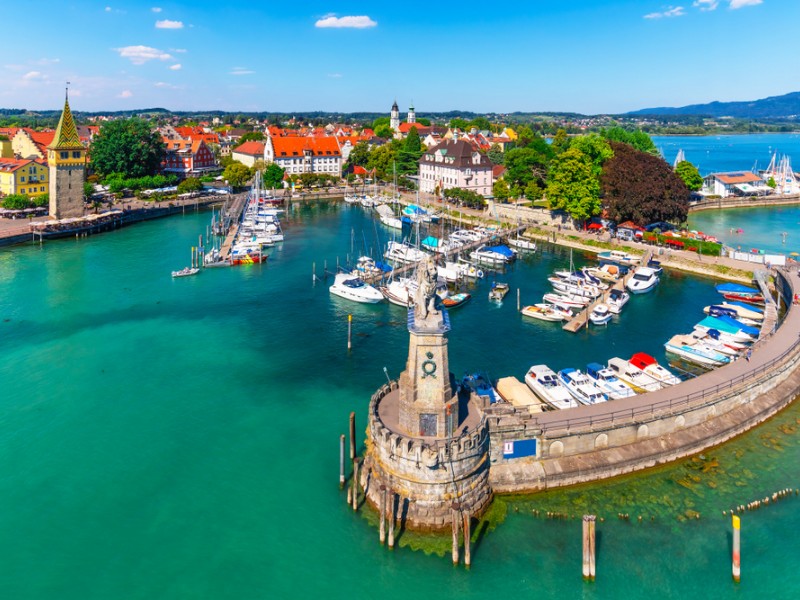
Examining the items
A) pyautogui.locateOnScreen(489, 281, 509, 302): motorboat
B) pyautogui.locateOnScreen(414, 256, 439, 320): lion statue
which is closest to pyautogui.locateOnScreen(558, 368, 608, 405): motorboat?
pyautogui.locateOnScreen(414, 256, 439, 320): lion statue

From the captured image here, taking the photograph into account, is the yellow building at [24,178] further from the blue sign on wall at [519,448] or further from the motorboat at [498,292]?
the blue sign on wall at [519,448]

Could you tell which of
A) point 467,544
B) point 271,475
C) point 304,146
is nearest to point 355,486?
point 271,475

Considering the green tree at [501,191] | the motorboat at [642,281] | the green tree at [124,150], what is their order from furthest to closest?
the green tree at [124,150] → the green tree at [501,191] → the motorboat at [642,281]

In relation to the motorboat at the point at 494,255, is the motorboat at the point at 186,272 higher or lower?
lower

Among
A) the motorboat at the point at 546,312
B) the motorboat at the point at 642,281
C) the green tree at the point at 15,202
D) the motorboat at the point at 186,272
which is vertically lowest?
the motorboat at the point at 546,312

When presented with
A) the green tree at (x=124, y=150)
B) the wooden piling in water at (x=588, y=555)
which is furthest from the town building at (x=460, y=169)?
the wooden piling in water at (x=588, y=555)

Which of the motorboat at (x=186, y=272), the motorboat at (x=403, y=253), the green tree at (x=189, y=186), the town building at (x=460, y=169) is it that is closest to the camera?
Result: the motorboat at (x=186, y=272)

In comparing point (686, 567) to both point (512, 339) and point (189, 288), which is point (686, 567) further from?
point (189, 288)
